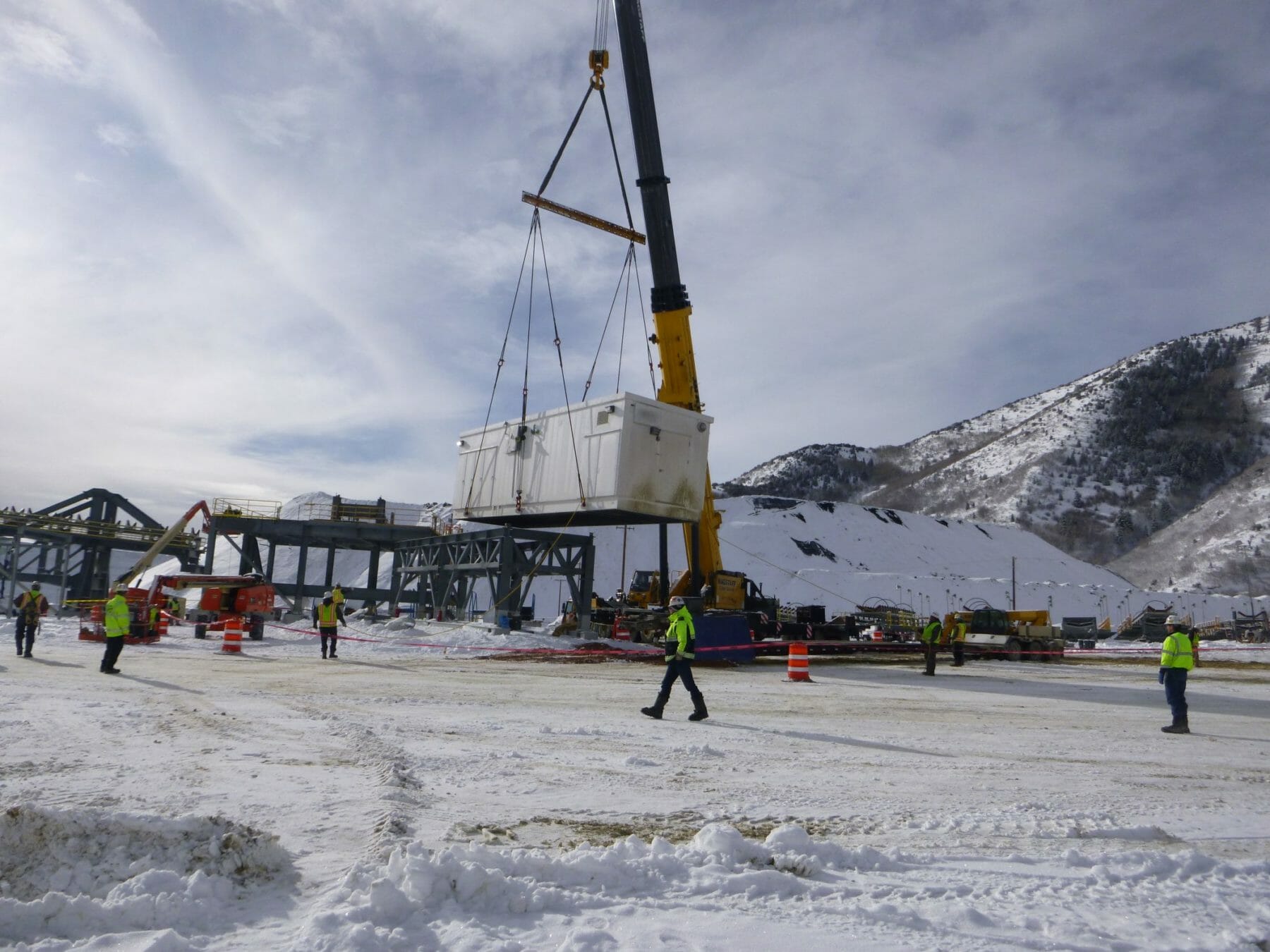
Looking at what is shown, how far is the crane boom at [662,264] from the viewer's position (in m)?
23.5

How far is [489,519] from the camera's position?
2678 cm

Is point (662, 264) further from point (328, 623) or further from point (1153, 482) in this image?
point (1153, 482)

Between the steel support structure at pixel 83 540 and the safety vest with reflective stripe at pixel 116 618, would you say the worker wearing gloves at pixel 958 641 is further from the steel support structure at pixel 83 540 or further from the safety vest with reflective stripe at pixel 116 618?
the steel support structure at pixel 83 540

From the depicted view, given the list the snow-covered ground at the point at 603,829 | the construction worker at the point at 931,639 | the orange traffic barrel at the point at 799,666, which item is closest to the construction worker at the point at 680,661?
the snow-covered ground at the point at 603,829

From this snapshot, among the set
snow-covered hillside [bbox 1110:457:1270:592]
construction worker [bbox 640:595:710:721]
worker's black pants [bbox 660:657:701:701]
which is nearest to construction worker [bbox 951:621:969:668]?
construction worker [bbox 640:595:710:721]

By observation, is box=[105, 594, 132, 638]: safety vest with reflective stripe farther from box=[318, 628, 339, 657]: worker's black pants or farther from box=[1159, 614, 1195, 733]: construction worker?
box=[1159, 614, 1195, 733]: construction worker

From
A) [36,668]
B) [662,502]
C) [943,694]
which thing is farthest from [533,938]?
[662,502]

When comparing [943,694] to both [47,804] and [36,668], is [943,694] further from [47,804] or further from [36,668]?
[36,668]

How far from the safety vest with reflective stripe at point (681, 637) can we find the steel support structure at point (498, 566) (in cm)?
1734

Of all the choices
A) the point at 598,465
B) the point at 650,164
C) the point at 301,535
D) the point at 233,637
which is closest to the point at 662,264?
the point at 650,164

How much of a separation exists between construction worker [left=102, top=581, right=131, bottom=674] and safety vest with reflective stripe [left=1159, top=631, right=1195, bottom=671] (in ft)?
52.2

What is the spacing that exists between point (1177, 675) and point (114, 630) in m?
16.2

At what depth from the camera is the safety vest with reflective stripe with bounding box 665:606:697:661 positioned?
34.7ft

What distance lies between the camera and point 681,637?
419 inches
